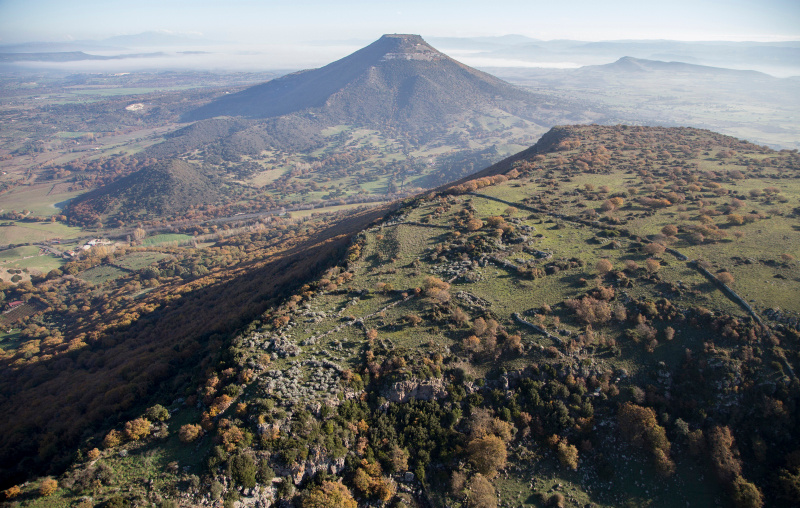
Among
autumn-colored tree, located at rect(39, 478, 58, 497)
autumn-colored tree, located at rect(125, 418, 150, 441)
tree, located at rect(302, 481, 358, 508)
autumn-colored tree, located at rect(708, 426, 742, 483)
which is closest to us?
autumn-colored tree, located at rect(39, 478, 58, 497)

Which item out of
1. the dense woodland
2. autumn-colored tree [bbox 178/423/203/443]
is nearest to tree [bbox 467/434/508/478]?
the dense woodland

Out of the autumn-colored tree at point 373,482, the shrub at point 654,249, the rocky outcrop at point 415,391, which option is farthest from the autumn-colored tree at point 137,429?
the shrub at point 654,249

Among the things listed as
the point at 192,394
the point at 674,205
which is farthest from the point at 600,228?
the point at 192,394

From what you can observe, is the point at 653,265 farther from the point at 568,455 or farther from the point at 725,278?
the point at 568,455

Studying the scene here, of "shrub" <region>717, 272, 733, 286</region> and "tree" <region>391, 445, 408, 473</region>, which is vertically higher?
"shrub" <region>717, 272, 733, 286</region>

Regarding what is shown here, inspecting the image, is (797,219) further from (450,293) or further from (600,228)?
(450,293)

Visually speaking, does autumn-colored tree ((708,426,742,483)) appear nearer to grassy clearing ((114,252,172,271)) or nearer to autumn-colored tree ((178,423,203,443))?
autumn-colored tree ((178,423,203,443))

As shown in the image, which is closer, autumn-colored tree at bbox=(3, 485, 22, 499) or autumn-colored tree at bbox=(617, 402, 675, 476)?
autumn-colored tree at bbox=(3, 485, 22, 499)
